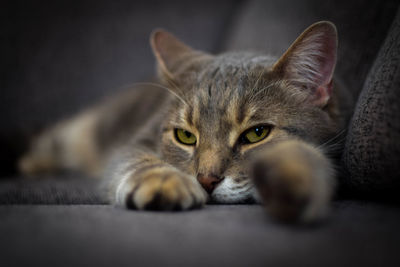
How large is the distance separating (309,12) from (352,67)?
319mm

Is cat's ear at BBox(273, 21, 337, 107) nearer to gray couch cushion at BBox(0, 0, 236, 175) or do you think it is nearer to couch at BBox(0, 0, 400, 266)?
couch at BBox(0, 0, 400, 266)

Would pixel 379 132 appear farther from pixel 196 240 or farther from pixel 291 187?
pixel 196 240

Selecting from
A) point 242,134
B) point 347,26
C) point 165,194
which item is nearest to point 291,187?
point 165,194

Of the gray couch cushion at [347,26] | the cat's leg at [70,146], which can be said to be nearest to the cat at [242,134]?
the gray couch cushion at [347,26]

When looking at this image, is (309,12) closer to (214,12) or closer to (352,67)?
(352,67)

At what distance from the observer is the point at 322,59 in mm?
1022

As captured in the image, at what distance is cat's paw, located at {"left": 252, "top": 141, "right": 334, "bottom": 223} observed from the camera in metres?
0.58

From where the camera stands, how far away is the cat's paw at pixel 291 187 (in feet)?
1.89

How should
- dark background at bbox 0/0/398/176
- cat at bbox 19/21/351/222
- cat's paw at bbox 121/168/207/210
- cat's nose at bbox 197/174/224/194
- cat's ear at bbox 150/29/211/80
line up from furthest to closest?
dark background at bbox 0/0/398/176 → cat's ear at bbox 150/29/211/80 → cat's nose at bbox 197/174/224/194 → cat's paw at bbox 121/168/207/210 → cat at bbox 19/21/351/222

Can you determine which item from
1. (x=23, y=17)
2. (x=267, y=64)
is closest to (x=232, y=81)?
(x=267, y=64)

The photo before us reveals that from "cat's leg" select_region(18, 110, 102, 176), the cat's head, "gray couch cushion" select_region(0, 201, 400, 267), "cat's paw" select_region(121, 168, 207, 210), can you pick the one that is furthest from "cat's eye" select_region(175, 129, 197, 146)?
"cat's leg" select_region(18, 110, 102, 176)

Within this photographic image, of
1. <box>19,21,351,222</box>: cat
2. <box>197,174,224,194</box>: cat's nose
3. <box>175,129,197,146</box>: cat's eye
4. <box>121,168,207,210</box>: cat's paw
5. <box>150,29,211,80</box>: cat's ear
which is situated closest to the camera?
<box>19,21,351,222</box>: cat

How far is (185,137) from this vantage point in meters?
1.13

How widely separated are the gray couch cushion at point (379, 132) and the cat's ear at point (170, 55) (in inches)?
26.4
